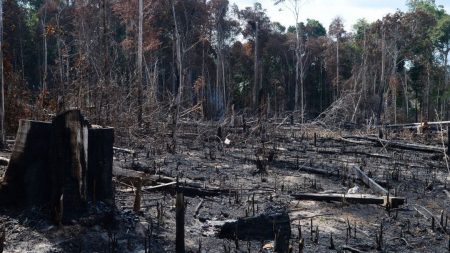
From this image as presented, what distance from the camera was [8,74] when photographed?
12.0 m

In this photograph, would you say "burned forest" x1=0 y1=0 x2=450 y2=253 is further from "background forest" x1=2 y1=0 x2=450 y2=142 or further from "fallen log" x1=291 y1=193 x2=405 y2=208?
"background forest" x1=2 y1=0 x2=450 y2=142

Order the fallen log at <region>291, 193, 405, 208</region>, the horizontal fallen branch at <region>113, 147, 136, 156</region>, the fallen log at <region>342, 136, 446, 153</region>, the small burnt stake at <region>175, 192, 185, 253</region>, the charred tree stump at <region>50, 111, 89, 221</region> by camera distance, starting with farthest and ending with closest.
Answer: the fallen log at <region>342, 136, 446, 153</region> < the horizontal fallen branch at <region>113, 147, 136, 156</region> < the fallen log at <region>291, 193, 405, 208</region> < the charred tree stump at <region>50, 111, 89, 221</region> < the small burnt stake at <region>175, 192, 185, 253</region>

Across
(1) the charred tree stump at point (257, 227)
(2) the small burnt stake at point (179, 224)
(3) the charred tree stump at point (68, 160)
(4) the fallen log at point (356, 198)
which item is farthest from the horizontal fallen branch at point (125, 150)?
(2) the small burnt stake at point (179, 224)

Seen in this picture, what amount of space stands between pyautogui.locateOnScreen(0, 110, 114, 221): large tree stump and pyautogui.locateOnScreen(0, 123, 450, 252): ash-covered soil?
0.17 m

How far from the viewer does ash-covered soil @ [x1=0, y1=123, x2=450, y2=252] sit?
4.91 metres

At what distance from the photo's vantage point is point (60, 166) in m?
4.89

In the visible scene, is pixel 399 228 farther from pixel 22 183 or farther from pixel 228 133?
pixel 228 133

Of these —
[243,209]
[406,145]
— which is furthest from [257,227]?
[406,145]

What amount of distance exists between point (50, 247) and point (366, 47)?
134 ft

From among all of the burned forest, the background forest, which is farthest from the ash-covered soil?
the background forest

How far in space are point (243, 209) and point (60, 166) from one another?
2.89 meters

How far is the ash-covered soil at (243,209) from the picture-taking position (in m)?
4.91

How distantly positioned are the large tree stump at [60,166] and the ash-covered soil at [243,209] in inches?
6.6

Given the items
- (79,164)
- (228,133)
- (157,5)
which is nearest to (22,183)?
(79,164)
